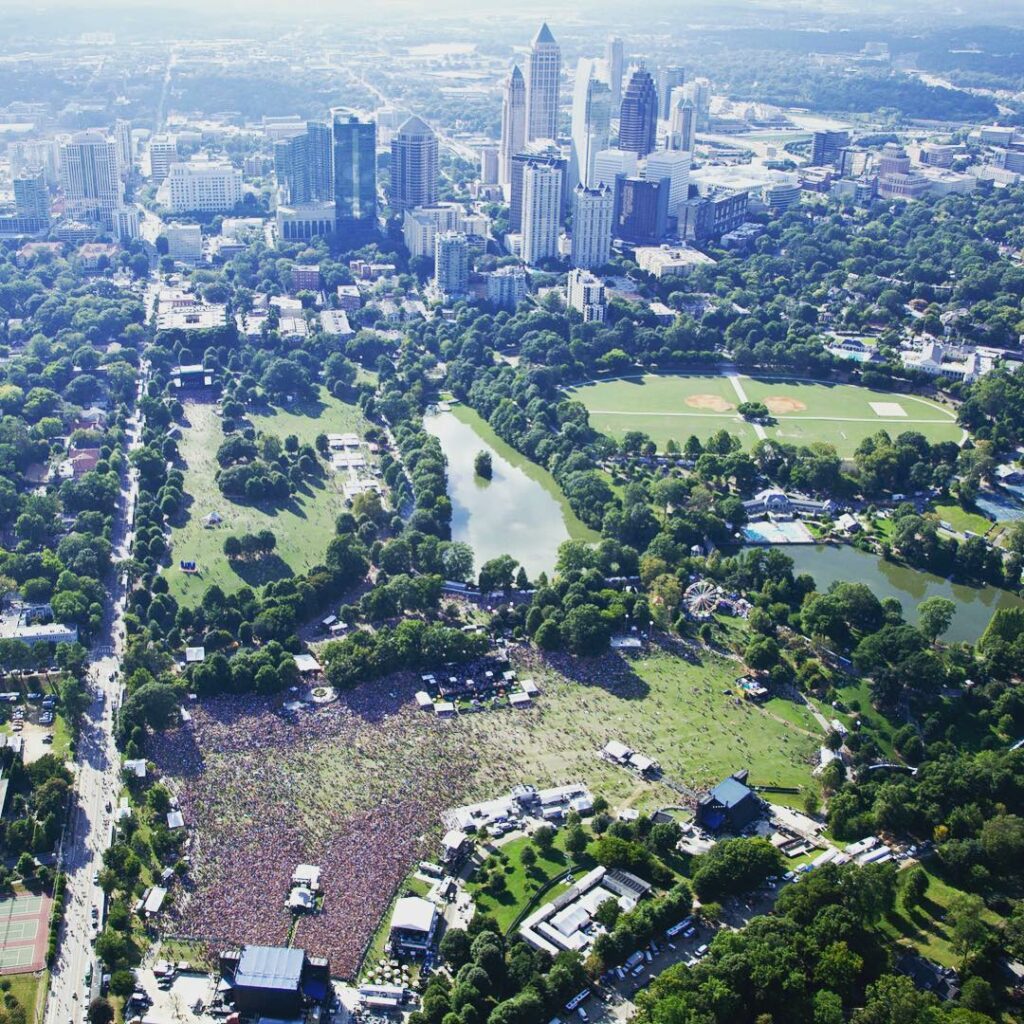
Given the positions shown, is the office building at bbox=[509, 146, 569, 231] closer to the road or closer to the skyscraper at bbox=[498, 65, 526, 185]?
the skyscraper at bbox=[498, 65, 526, 185]

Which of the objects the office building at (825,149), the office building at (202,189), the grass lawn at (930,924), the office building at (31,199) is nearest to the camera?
the grass lawn at (930,924)

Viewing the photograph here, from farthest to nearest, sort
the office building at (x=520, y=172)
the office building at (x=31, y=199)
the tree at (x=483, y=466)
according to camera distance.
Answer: the office building at (x=520, y=172)
the office building at (x=31, y=199)
the tree at (x=483, y=466)

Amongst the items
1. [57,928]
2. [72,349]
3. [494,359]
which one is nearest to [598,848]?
[57,928]

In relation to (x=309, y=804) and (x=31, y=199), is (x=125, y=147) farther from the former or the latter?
(x=309, y=804)

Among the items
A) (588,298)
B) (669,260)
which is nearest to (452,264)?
(588,298)

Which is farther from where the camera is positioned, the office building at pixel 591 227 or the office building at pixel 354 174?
the office building at pixel 354 174

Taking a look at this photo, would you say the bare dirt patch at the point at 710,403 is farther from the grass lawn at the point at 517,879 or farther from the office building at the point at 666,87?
the office building at the point at 666,87

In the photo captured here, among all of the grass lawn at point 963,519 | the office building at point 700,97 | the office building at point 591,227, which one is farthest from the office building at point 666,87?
the grass lawn at point 963,519

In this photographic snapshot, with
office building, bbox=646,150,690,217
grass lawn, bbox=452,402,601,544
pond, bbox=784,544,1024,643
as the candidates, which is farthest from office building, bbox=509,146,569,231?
pond, bbox=784,544,1024,643
